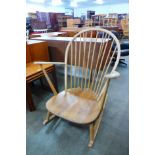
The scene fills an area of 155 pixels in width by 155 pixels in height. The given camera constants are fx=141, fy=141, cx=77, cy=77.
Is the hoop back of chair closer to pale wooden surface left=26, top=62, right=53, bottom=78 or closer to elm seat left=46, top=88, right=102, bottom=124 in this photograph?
elm seat left=46, top=88, right=102, bottom=124

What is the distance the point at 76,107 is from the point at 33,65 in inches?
39.9

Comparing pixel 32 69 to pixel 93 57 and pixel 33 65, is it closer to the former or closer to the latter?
pixel 33 65

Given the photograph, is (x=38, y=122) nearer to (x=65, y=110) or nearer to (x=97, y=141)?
→ (x=65, y=110)

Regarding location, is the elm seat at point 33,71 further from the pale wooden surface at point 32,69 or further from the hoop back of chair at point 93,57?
the hoop back of chair at point 93,57

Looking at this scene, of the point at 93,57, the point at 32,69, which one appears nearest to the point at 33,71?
the point at 32,69

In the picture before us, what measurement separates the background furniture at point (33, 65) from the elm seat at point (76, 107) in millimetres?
458

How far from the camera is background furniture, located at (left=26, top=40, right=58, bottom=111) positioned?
1652 millimetres

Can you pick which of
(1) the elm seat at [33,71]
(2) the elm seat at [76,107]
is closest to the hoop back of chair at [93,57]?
(2) the elm seat at [76,107]

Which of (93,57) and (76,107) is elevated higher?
(93,57)

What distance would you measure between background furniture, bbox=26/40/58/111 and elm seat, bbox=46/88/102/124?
458 millimetres

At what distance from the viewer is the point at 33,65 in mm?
1929
